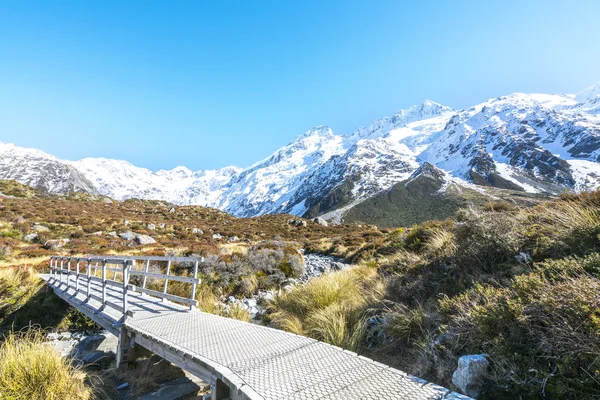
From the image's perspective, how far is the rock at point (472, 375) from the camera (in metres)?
3.03

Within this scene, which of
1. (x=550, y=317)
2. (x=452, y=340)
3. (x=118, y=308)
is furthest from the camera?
(x=118, y=308)

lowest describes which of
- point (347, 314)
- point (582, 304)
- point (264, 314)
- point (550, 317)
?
point (264, 314)

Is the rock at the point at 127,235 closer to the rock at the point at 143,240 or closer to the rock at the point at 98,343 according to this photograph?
the rock at the point at 143,240

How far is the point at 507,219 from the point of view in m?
5.93

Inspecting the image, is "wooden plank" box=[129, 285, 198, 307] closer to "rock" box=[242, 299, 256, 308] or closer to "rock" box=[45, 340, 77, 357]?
"rock" box=[45, 340, 77, 357]

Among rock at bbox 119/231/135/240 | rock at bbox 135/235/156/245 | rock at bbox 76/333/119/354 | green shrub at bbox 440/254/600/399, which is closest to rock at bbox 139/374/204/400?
rock at bbox 76/333/119/354

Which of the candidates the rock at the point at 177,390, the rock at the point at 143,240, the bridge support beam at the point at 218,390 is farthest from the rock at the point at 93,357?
the rock at the point at 143,240

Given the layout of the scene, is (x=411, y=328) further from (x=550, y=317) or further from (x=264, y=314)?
(x=264, y=314)

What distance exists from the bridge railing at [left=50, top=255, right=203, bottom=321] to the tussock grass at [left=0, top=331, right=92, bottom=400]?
71.1 inches

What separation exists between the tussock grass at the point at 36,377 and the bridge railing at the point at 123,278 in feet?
5.93

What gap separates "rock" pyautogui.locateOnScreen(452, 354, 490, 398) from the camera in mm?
3030

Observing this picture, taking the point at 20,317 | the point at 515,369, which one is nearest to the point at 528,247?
the point at 515,369

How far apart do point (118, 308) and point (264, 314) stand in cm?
375

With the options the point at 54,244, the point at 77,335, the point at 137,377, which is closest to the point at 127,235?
the point at 54,244
